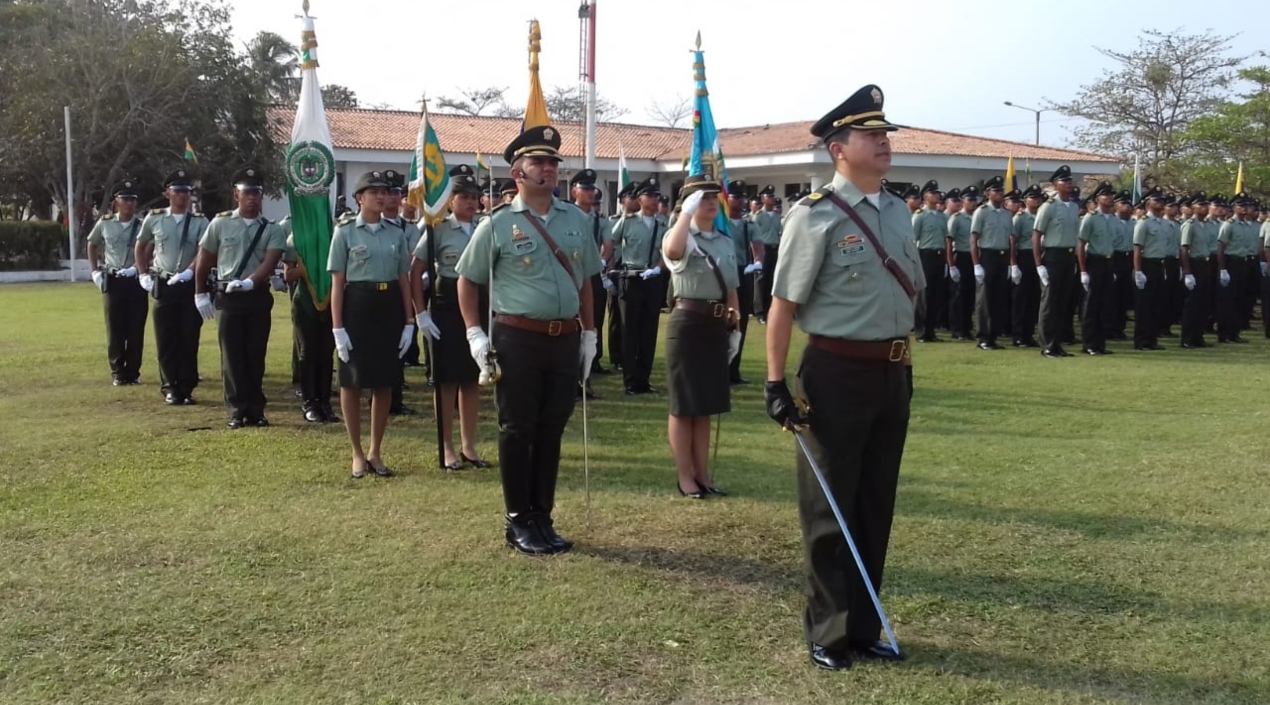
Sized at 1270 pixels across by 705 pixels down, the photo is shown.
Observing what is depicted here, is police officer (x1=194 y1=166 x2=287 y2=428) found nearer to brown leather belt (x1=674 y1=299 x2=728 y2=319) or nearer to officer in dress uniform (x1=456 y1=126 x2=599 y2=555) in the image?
officer in dress uniform (x1=456 y1=126 x2=599 y2=555)

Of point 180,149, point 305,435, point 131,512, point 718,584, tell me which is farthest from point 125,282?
point 180,149

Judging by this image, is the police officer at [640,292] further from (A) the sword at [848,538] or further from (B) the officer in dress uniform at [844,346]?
(A) the sword at [848,538]

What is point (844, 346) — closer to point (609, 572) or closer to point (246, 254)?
point (609, 572)

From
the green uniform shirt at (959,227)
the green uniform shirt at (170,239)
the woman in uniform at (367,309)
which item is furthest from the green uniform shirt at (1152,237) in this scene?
the green uniform shirt at (170,239)

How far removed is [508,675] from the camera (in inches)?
157

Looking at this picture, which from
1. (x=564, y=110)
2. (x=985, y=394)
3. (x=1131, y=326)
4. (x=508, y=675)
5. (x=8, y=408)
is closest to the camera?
(x=508, y=675)

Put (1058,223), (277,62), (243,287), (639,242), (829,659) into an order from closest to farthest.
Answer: (829,659) < (243,287) < (639,242) < (1058,223) < (277,62)

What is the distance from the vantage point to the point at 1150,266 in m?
15.1

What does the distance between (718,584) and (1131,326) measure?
50.9ft

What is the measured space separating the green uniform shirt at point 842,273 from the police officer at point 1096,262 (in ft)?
35.7

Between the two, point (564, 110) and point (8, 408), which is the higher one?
point (564, 110)

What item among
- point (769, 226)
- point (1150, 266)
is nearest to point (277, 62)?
point (769, 226)

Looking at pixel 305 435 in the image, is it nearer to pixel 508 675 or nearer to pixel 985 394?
pixel 508 675

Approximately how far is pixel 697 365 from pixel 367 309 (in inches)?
90.9
